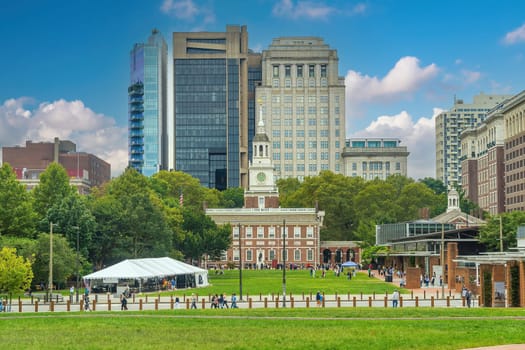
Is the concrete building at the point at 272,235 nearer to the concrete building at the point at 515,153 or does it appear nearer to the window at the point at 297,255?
the window at the point at 297,255

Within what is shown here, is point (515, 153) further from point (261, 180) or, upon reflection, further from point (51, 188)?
point (51, 188)

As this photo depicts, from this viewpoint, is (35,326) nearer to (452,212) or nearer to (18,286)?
(18,286)

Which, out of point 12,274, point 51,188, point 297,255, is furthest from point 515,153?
point 12,274

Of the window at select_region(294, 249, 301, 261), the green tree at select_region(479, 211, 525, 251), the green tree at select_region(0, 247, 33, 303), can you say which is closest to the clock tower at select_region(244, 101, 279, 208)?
the window at select_region(294, 249, 301, 261)

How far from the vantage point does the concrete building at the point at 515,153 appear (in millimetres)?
176625

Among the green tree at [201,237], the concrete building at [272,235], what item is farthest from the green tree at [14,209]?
the concrete building at [272,235]

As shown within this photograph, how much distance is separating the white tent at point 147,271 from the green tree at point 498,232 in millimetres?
34686

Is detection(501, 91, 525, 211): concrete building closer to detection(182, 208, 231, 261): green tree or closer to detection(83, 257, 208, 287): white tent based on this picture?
detection(182, 208, 231, 261): green tree

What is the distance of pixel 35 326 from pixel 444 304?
3319 cm

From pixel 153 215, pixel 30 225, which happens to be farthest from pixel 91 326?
pixel 153 215

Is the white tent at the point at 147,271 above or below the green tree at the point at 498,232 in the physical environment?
below

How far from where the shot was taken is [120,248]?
116500mm

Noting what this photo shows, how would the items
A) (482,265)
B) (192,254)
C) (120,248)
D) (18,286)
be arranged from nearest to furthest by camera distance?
(482,265) < (18,286) < (120,248) < (192,254)

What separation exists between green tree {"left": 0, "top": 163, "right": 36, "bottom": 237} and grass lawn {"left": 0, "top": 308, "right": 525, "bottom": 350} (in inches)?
1933
